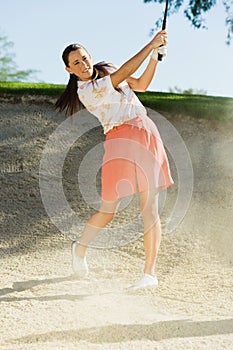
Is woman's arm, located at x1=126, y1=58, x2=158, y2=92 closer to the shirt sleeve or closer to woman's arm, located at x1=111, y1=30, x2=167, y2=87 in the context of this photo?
woman's arm, located at x1=111, y1=30, x2=167, y2=87

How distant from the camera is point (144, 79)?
405 centimetres

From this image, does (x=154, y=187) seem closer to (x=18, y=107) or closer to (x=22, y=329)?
(x=22, y=329)

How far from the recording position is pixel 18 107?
27.3 feet

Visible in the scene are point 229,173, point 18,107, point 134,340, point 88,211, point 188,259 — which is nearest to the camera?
point 134,340

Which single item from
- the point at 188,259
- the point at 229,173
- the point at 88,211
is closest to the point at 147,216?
the point at 188,259

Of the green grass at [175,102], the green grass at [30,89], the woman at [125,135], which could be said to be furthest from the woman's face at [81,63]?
the green grass at [30,89]

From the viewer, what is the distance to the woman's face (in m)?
3.95

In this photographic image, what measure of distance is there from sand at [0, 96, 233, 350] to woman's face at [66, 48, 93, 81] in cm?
140

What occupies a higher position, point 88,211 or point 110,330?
point 110,330

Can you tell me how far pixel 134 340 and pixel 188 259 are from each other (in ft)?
6.49

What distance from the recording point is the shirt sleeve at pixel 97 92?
12.8 ft

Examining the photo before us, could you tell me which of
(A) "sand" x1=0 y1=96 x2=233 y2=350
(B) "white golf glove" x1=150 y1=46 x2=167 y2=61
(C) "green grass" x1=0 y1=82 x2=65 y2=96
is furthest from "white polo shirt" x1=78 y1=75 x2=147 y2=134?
(C) "green grass" x1=0 y1=82 x2=65 y2=96

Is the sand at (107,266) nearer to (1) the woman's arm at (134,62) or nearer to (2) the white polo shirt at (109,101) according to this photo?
(2) the white polo shirt at (109,101)

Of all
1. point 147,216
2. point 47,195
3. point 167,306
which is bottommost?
point 47,195
